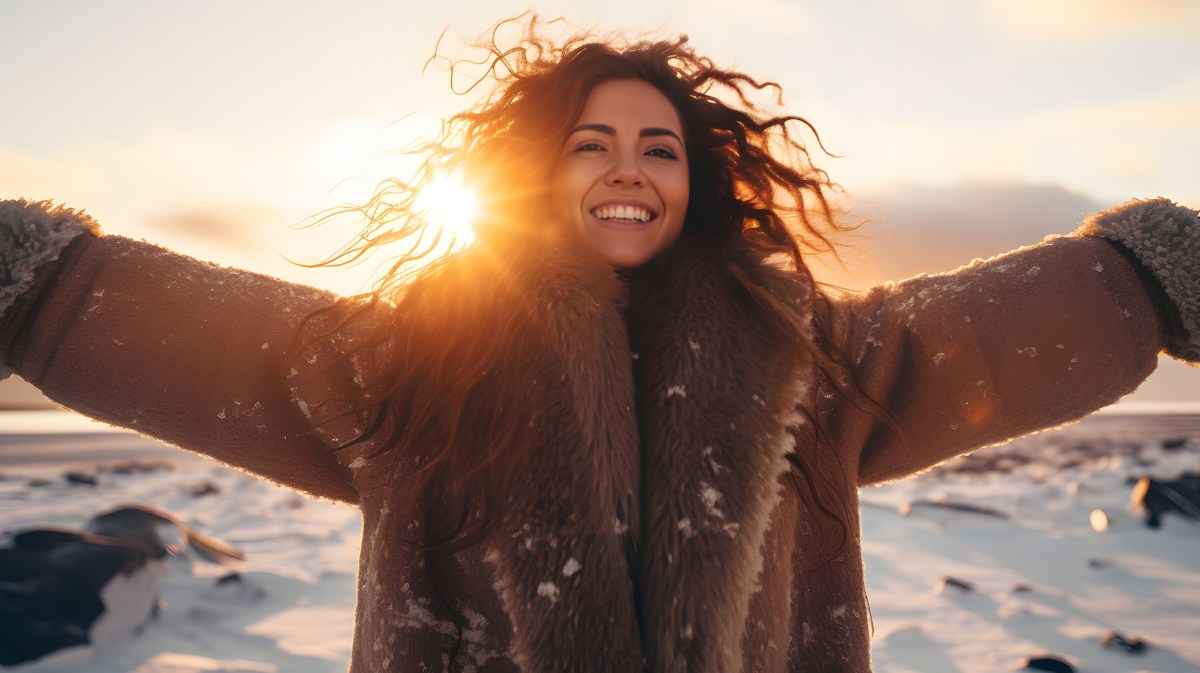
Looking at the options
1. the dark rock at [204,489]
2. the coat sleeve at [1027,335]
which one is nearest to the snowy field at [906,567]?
the dark rock at [204,489]

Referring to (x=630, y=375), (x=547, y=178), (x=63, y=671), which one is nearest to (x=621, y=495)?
(x=630, y=375)

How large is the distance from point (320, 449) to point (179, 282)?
554 millimetres

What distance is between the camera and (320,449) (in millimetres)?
1715

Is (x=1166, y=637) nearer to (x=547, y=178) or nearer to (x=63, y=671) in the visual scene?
(x=547, y=178)

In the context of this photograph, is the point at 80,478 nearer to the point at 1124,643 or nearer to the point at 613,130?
the point at 613,130

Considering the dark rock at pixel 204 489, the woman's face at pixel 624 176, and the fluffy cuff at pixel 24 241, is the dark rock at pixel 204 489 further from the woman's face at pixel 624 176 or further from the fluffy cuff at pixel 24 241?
the woman's face at pixel 624 176

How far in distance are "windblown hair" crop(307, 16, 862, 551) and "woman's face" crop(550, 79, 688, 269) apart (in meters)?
0.06

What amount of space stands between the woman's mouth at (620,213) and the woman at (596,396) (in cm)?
25

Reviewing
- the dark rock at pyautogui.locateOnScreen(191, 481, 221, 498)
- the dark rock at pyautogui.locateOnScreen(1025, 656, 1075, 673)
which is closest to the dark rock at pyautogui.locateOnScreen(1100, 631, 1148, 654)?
the dark rock at pyautogui.locateOnScreen(1025, 656, 1075, 673)

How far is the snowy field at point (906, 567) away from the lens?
3707 mm

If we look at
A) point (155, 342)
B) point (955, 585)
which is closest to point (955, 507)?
point (955, 585)

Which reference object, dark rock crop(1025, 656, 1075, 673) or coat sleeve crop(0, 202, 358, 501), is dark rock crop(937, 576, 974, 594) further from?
coat sleeve crop(0, 202, 358, 501)

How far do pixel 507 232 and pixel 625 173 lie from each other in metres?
0.42

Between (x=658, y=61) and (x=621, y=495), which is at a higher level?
(x=658, y=61)
